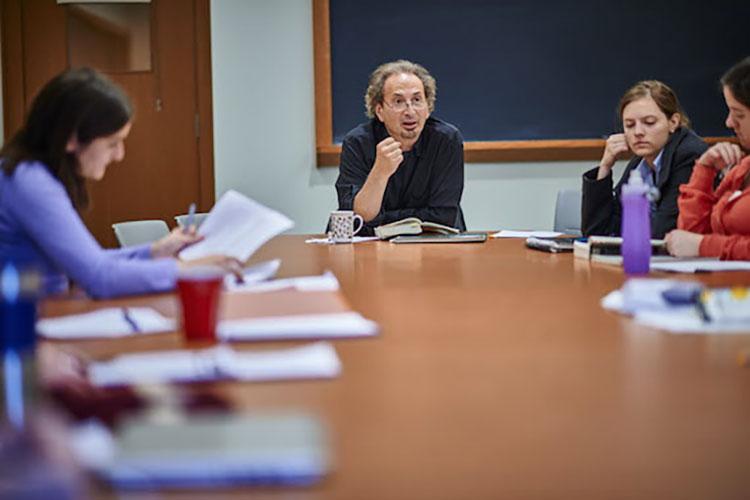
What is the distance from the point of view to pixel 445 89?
482 centimetres

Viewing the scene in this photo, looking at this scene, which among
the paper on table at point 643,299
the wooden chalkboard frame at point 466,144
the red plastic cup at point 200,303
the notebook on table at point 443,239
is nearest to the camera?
the red plastic cup at point 200,303

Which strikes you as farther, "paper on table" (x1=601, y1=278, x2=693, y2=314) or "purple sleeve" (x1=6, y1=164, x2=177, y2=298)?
"purple sleeve" (x1=6, y1=164, x2=177, y2=298)

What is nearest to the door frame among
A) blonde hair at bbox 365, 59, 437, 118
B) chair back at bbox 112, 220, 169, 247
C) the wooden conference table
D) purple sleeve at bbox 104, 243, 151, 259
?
blonde hair at bbox 365, 59, 437, 118

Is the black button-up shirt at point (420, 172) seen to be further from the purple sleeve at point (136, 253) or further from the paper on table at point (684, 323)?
the paper on table at point (684, 323)

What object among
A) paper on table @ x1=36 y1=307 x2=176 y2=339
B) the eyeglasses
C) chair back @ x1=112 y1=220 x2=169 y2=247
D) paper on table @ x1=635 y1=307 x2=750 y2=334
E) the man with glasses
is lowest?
paper on table @ x1=635 y1=307 x2=750 y2=334

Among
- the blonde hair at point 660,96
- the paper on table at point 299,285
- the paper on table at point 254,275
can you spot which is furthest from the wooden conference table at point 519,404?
the blonde hair at point 660,96

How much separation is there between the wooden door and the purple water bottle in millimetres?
3204

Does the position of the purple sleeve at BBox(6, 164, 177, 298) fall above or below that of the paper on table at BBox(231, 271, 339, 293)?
above

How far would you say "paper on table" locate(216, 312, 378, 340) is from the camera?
4.25 feet

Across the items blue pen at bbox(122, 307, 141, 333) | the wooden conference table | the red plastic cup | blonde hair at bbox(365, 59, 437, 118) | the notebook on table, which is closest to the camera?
the wooden conference table

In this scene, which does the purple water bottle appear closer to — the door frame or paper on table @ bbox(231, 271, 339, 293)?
paper on table @ bbox(231, 271, 339, 293)

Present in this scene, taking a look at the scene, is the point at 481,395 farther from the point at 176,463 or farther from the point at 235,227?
the point at 235,227

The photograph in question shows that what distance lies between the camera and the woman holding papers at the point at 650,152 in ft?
10.2

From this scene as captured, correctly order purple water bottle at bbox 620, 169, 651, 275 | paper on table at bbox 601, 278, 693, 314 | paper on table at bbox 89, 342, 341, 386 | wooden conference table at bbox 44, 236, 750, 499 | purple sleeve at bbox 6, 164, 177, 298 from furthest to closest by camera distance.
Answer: purple water bottle at bbox 620, 169, 651, 275 → purple sleeve at bbox 6, 164, 177, 298 → paper on table at bbox 601, 278, 693, 314 → paper on table at bbox 89, 342, 341, 386 → wooden conference table at bbox 44, 236, 750, 499
